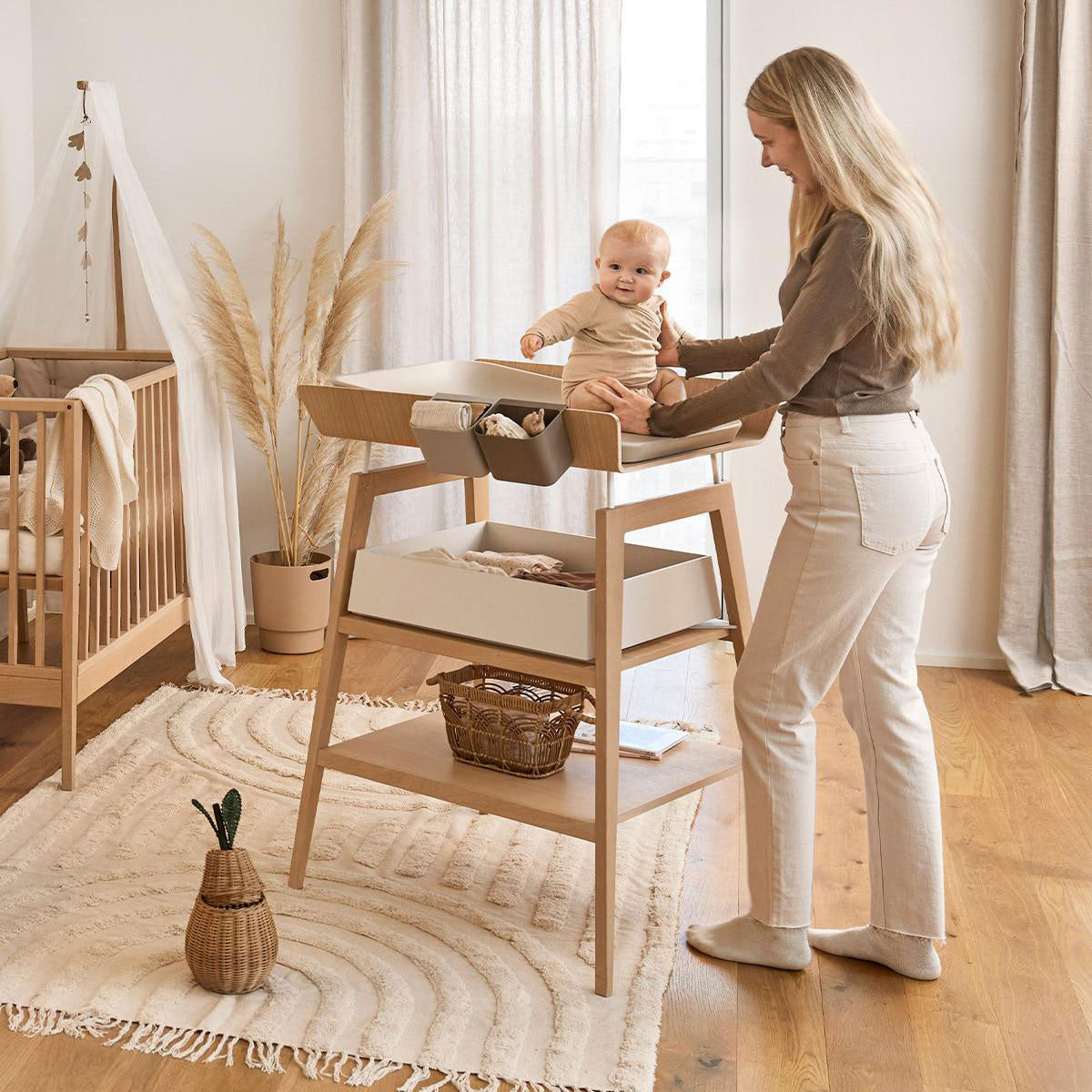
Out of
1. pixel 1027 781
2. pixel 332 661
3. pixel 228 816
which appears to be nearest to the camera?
pixel 228 816

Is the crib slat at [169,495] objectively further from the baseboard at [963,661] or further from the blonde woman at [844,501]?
the baseboard at [963,661]

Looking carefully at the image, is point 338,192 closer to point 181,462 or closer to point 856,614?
point 181,462

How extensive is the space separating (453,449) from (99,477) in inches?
46.6

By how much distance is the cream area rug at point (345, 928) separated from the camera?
1.80 metres

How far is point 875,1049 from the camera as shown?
5.90 feet

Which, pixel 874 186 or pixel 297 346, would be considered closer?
pixel 874 186

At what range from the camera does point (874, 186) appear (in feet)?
5.62

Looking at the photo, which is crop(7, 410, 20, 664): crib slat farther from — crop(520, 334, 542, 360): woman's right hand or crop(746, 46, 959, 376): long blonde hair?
crop(746, 46, 959, 376): long blonde hair

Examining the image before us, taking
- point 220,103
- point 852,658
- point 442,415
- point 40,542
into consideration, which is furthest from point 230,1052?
point 220,103

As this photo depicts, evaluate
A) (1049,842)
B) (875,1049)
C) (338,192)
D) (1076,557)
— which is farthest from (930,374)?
(338,192)

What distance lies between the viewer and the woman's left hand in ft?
6.12

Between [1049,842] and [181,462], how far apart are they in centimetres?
214

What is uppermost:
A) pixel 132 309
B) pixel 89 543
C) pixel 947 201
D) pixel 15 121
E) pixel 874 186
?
pixel 15 121

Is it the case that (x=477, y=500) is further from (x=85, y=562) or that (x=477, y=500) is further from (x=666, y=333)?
(x=85, y=562)
